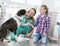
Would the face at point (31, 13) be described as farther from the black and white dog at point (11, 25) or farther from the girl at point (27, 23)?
the black and white dog at point (11, 25)

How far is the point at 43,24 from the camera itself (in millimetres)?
3025

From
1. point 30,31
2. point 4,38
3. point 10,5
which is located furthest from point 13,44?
point 10,5

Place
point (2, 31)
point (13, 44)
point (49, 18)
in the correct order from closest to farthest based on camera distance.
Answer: point (13, 44) < point (2, 31) < point (49, 18)

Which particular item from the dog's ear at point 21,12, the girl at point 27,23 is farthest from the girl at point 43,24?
the dog's ear at point 21,12

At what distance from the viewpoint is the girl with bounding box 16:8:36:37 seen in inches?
120

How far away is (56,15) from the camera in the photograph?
325cm

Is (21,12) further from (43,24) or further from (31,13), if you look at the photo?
(43,24)

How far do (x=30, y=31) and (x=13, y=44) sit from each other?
1.60 feet

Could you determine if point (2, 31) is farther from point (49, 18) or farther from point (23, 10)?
point (49, 18)

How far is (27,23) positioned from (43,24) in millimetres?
267

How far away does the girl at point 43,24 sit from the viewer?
9.91ft

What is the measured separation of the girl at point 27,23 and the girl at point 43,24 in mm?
102

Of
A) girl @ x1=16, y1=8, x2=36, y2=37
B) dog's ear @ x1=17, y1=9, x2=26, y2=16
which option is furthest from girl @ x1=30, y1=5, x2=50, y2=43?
dog's ear @ x1=17, y1=9, x2=26, y2=16

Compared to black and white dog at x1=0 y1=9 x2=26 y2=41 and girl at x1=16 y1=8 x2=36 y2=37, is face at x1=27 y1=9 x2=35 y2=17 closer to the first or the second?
girl at x1=16 y1=8 x2=36 y2=37
